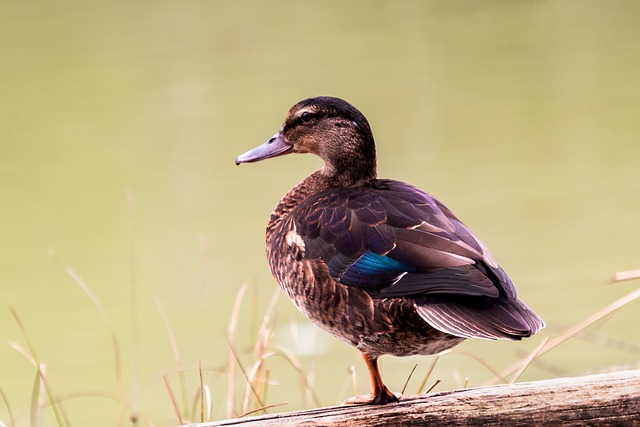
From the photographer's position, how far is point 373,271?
2.34m

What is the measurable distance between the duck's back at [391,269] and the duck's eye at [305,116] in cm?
34

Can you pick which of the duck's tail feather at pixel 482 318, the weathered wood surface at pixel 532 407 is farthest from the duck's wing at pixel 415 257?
the weathered wood surface at pixel 532 407

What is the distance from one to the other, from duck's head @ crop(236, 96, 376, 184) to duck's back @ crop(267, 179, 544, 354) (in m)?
0.17

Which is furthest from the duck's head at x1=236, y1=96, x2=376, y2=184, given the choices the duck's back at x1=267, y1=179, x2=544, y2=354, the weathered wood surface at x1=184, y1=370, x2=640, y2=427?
the weathered wood surface at x1=184, y1=370, x2=640, y2=427

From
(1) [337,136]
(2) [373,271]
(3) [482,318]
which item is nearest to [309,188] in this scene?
(1) [337,136]

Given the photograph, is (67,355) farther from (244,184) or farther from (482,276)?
(482,276)

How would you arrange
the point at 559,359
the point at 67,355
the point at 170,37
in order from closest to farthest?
A: the point at 559,359 < the point at 67,355 < the point at 170,37

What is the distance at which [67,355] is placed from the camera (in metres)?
5.75

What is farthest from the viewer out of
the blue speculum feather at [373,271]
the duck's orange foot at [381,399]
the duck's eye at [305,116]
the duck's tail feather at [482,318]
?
the duck's eye at [305,116]

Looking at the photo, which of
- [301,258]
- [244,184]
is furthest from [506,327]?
[244,184]

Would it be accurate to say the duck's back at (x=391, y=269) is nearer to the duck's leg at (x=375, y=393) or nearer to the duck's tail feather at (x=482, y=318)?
the duck's tail feather at (x=482, y=318)

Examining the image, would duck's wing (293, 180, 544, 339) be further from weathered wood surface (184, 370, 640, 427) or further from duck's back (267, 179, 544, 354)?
weathered wood surface (184, 370, 640, 427)

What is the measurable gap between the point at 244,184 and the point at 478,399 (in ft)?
18.9

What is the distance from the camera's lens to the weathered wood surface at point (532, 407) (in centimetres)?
214
